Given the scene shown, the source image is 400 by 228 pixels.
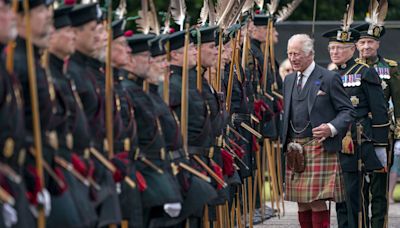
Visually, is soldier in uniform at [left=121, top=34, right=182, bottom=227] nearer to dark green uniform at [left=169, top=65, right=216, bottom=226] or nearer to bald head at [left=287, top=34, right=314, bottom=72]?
dark green uniform at [left=169, top=65, right=216, bottom=226]

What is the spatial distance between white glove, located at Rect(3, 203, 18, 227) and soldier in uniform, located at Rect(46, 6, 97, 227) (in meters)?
0.51

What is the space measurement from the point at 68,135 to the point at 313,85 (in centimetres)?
461

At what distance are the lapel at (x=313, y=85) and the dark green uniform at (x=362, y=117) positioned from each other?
0.76 meters

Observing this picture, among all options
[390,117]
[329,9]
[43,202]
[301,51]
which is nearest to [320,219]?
[301,51]

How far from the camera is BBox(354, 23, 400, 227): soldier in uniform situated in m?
13.4

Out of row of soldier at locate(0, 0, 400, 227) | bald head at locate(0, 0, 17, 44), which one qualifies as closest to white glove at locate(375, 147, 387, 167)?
row of soldier at locate(0, 0, 400, 227)

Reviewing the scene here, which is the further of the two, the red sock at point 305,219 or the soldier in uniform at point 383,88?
the soldier in uniform at point 383,88

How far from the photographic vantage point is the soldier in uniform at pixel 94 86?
27.5 feet

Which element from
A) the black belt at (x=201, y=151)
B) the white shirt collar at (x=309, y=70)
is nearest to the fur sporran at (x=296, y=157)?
the white shirt collar at (x=309, y=70)

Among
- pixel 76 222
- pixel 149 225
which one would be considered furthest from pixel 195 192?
pixel 76 222

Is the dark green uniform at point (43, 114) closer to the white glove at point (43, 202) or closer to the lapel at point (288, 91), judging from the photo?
the white glove at point (43, 202)

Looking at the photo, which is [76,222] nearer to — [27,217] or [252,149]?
[27,217]

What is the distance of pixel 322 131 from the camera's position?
1195 centimetres

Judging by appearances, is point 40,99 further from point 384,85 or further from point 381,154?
point 384,85
